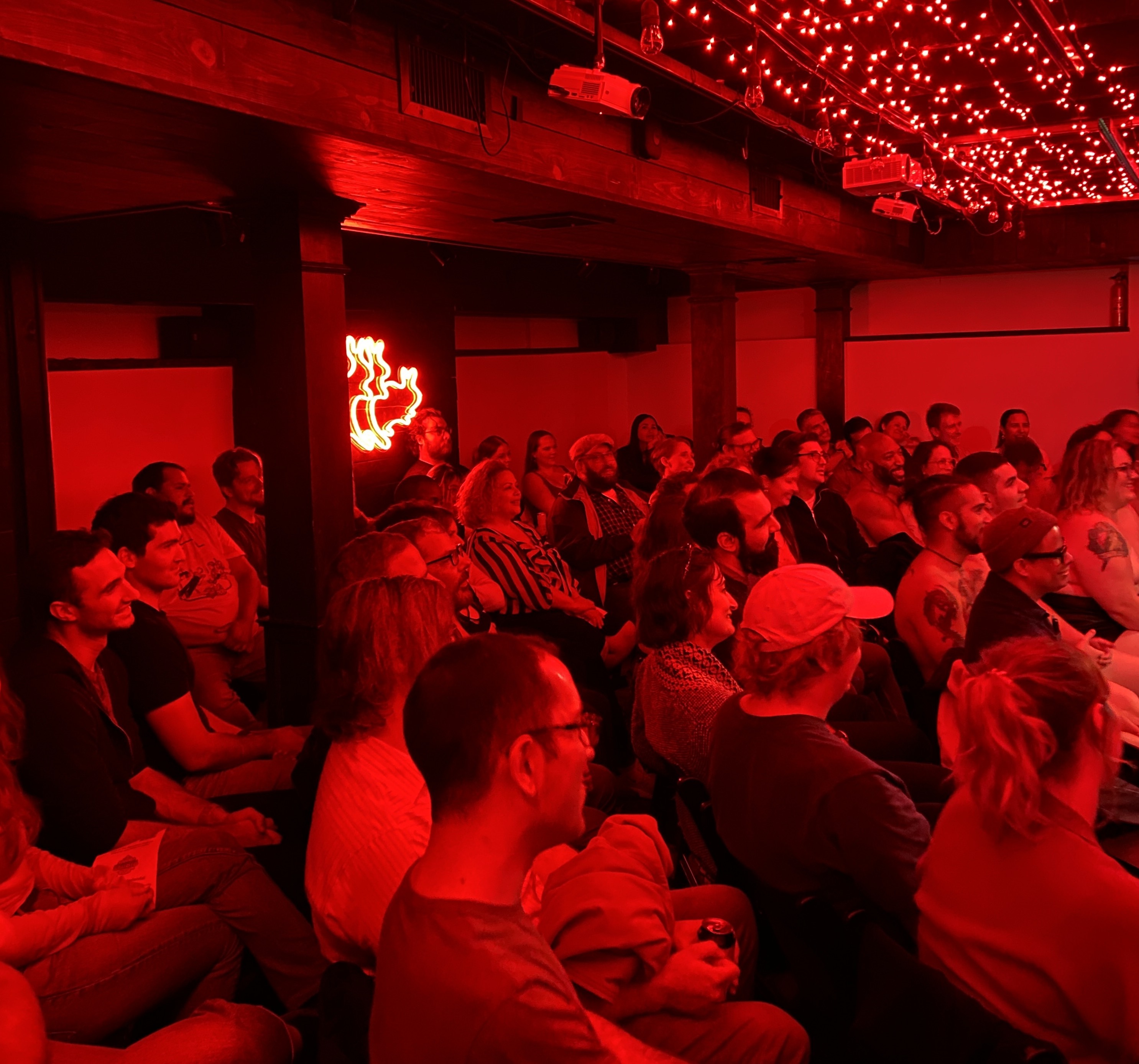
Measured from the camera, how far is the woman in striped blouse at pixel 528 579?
4.12 meters

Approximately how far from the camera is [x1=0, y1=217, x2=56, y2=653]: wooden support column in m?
4.61

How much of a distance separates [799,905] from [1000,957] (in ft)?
1.04

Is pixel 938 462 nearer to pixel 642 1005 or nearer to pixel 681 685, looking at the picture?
pixel 681 685

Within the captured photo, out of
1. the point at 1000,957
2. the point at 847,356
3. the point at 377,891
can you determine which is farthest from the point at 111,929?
the point at 847,356

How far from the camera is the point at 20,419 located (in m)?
4.66

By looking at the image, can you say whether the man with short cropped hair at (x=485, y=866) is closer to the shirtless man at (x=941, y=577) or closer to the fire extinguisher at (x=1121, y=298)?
the shirtless man at (x=941, y=577)

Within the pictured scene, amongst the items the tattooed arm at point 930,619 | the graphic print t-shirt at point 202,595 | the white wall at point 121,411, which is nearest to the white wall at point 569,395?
the white wall at point 121,411

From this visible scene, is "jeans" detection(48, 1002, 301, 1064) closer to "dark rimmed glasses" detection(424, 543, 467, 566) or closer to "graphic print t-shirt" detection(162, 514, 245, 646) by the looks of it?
"dark rimmed glasses" detection(424, 543, 467, 566)

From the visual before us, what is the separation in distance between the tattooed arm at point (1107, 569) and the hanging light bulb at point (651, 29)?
2264 millimetres


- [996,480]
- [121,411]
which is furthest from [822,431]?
[121,411]

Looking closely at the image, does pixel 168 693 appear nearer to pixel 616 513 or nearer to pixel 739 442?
pixel 616 513

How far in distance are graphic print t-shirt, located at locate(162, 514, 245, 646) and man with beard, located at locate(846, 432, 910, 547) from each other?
3.24 metres

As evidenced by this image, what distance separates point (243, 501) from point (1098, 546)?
359 cm

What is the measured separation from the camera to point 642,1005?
1701 millimetres
